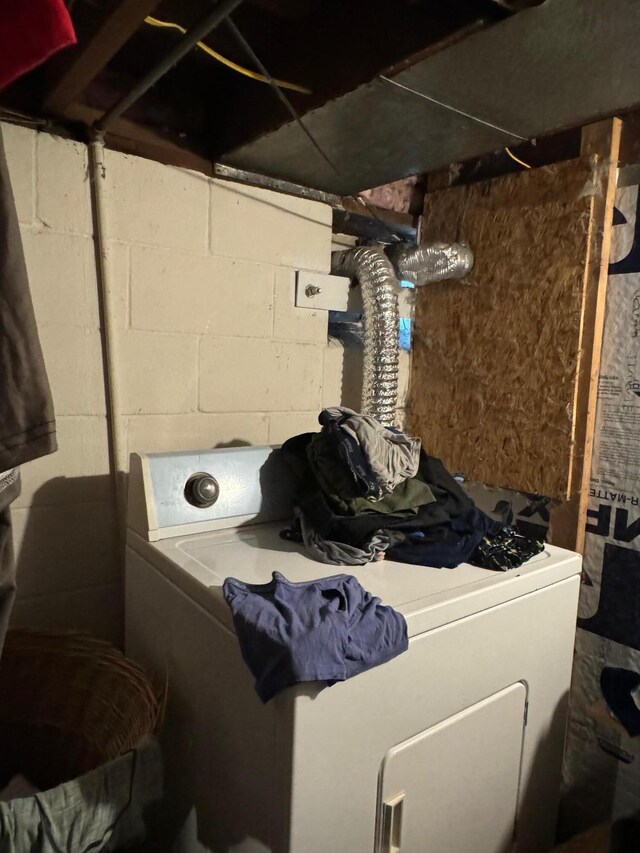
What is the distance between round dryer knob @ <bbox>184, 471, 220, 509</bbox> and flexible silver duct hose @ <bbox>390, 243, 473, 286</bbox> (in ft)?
3.10

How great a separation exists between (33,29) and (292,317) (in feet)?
3.34

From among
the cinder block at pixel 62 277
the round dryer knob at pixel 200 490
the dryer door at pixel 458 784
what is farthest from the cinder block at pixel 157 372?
the dryer door at pixel 458 784

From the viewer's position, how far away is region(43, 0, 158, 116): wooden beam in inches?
33.3

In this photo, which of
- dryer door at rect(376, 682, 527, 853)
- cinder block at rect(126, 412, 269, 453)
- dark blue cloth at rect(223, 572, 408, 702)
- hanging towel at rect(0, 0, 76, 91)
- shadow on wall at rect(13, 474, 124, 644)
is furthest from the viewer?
cinder block at rect(126, 412, 269, 453)

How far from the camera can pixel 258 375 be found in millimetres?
1601

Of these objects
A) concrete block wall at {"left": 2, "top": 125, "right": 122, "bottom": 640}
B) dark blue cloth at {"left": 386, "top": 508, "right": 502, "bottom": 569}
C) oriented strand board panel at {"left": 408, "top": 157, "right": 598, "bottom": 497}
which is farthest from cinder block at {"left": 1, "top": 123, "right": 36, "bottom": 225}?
oriented strand board panel at {"left": 408, "top": 157, "right": 598, "bottom": 497}

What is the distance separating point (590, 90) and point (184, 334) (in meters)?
1.05

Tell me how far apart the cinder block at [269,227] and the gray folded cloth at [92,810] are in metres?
1.17

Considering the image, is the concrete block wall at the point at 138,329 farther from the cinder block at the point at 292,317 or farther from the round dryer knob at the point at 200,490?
the round dryer knob at the point at 200,490

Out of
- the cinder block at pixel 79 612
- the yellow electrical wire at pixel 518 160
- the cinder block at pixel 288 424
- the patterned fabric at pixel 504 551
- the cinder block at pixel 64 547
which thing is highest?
the yellow electrical wire at pixel 518 160

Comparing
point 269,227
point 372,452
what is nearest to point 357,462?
point 372,452

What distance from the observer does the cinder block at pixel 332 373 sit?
1.75m

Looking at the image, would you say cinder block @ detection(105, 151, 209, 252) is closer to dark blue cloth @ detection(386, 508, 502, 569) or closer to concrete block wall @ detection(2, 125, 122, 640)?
concrete block wall @ detection(2, 125, 122, 640)

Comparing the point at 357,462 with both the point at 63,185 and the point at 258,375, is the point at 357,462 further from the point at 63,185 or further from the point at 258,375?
the point at 63,185
